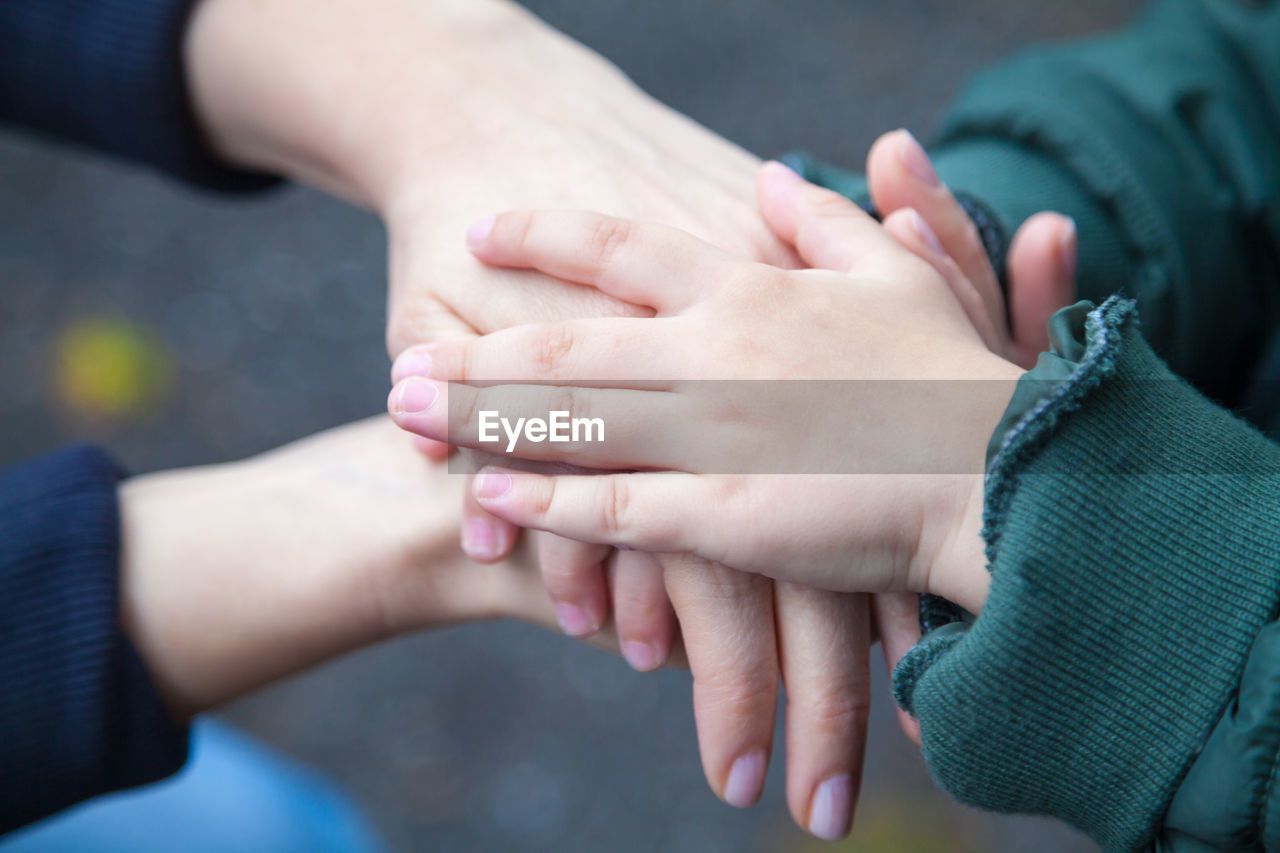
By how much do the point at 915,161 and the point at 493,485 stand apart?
44 cm

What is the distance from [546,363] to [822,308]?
0.20 meters

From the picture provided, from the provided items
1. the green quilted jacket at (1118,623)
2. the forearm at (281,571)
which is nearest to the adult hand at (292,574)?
the forearm at (281,571)

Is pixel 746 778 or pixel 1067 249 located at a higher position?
pixel 1067 249

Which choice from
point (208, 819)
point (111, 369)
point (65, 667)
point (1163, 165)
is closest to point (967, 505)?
point (1163, 165)

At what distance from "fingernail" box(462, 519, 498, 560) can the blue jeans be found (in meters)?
0.40

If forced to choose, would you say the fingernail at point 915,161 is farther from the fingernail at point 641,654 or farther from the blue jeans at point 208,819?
the blue jeans at point 208,819

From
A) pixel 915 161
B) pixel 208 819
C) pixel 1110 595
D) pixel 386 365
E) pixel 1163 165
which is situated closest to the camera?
pixel 1110 595

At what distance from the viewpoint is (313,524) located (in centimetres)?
93

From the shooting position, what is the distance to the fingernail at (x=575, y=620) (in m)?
0.85

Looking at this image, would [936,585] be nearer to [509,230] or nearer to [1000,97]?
[509,230]

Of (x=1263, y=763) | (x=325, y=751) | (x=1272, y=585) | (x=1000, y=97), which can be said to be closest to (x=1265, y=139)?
(x=1000, y=97)

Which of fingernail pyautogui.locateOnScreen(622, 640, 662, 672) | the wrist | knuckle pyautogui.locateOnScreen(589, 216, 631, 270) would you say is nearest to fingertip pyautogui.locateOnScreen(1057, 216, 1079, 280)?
the wrist

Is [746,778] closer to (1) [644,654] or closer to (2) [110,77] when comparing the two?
(1) [644,654]

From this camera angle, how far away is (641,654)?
2.79ft
